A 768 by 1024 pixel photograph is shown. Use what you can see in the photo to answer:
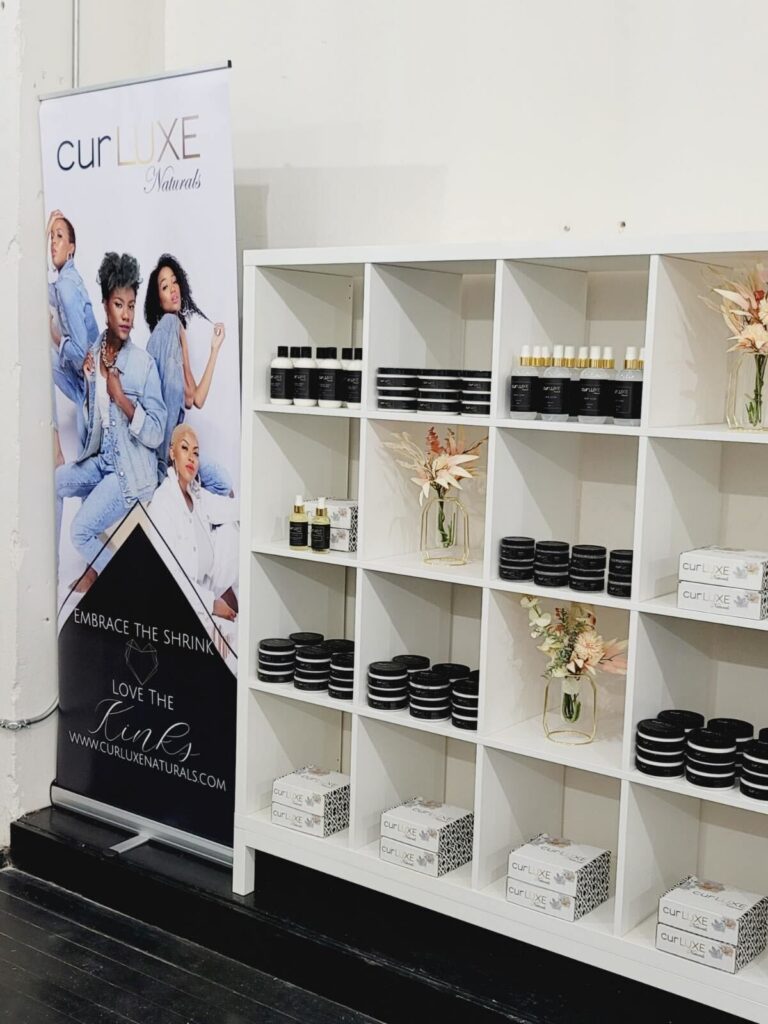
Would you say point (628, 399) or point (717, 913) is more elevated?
point (628, 399)

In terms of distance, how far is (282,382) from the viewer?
10.6 ft

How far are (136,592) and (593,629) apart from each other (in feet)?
4.81

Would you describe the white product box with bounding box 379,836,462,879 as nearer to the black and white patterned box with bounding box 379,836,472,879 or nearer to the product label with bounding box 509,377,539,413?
the black and white patterned box with bounding box 379,836,472,879

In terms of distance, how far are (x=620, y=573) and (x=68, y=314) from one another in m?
1.89

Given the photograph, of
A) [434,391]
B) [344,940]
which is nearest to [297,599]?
[434,391]

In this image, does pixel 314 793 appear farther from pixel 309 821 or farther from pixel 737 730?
pixel 737 730

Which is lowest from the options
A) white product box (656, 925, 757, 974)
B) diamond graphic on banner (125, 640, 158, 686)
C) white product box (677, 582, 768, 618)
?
white product box (656, 925, 757, 974)

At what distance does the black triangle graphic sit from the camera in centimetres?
358

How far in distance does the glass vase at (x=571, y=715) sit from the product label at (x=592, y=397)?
2.01 feet

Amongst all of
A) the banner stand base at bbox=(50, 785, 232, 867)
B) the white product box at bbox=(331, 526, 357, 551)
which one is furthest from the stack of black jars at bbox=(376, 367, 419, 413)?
the banner stand base at bbox=(50, 785, 232, 867)

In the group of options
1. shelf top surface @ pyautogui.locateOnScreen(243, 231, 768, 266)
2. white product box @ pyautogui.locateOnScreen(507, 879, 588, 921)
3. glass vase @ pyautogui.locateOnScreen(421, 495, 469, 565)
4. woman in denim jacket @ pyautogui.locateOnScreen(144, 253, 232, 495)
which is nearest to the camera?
shelf top surface @ pyautogui.locateOnScreen(243, 231, 768, 266)

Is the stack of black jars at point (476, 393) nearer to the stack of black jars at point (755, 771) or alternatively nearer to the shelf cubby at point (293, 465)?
the shelf cubby at point (293, 465)

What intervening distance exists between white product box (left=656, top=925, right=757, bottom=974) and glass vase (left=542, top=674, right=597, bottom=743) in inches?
17.9

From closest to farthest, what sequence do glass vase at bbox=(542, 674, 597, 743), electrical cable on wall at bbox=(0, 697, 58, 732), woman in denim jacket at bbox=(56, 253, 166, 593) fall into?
glass vase at bbox=(542, 674, 597, 743) < woman in denim jacket at bbox=(56, 253, 166, 593) < electrical cable on wall at bbox=(0, 697, 58, 732)
